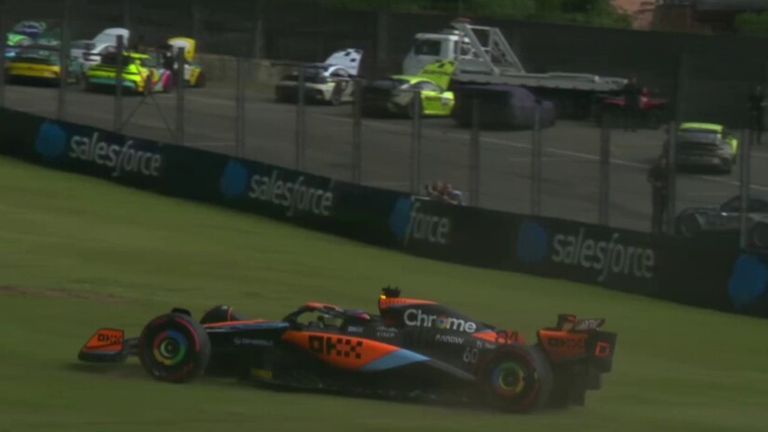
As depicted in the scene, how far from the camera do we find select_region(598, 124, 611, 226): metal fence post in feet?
80.0

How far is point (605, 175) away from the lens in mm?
24828

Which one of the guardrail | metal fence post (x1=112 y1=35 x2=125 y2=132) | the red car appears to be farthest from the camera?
the red car

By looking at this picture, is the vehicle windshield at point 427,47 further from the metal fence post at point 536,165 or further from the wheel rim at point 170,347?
the wheel rim at point 170,347

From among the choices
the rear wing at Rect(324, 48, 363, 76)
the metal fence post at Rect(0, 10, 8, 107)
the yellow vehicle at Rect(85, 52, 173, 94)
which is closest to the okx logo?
the yellow vehicle at Rect(85, 52, 173, 94)

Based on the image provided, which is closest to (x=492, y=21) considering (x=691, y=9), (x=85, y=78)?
(x=691, y=9)

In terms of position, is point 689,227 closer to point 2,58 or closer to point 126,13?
point 2,58

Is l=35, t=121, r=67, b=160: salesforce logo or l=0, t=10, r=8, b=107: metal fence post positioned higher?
l=0, t=10, r=8, b=107: metal fence post

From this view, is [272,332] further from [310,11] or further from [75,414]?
[310,11]

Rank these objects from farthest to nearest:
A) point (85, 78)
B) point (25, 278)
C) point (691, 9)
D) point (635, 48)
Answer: point (691, 9), point (635, 48), point (85, 78), point (25, 278)

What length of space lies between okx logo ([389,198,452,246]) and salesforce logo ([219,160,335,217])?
1719 millimetres

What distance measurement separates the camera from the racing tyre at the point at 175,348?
41.0 feet

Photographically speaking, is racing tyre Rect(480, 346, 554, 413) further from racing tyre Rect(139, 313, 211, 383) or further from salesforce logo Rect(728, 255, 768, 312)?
salesforce logo Rect(728, 255, 768, 312)

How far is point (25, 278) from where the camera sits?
19.3 meters

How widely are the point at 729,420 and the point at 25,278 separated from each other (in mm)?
10079
